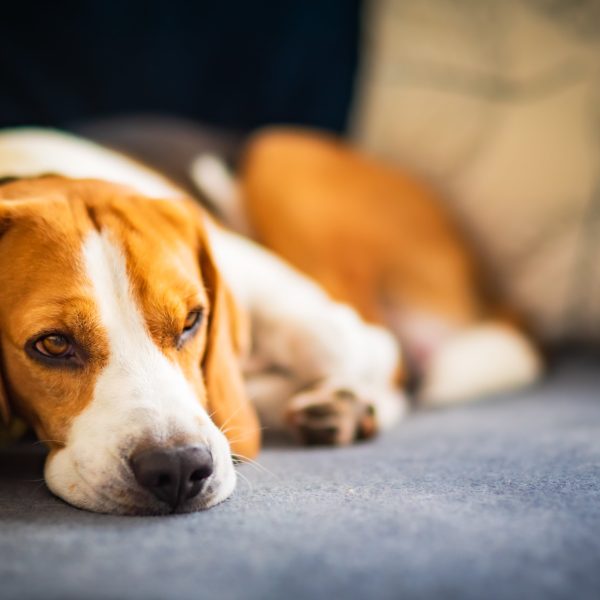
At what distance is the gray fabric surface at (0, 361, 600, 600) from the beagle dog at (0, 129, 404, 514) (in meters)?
0.07

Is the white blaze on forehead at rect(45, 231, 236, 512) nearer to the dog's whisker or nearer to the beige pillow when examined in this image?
the dog's whisker

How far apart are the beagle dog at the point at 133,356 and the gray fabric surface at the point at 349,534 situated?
0.24 feet

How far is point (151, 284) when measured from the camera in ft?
4.67

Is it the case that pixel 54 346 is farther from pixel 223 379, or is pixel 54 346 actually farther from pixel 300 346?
pixel 300 346

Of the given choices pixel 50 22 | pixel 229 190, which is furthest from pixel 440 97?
pixel 50 22

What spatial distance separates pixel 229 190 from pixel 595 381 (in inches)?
59.6

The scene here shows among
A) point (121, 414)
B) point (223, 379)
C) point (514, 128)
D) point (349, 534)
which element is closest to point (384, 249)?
point (514, 128)

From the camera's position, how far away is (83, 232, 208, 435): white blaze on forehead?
129cm

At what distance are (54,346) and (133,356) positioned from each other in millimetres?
147

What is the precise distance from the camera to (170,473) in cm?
119

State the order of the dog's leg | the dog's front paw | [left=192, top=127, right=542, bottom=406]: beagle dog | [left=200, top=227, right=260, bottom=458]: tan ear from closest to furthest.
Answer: [left=200, top=227, right=260, bottom=458]: tan ear, the dog's front paw, the dog's leg, [left=192, top=127, right=542, bottom=406]: beagle dog

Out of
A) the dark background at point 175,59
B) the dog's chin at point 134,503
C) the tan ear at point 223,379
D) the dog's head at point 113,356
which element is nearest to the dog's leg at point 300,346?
the tan ear at point 223,379

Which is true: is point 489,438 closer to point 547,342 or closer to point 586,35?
point 547,342

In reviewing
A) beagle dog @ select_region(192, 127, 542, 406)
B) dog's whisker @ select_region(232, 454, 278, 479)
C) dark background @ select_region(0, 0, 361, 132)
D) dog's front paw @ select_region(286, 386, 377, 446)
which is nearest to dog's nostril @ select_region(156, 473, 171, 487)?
dog's whisker @ select_region(232, 454, 278, 479)
